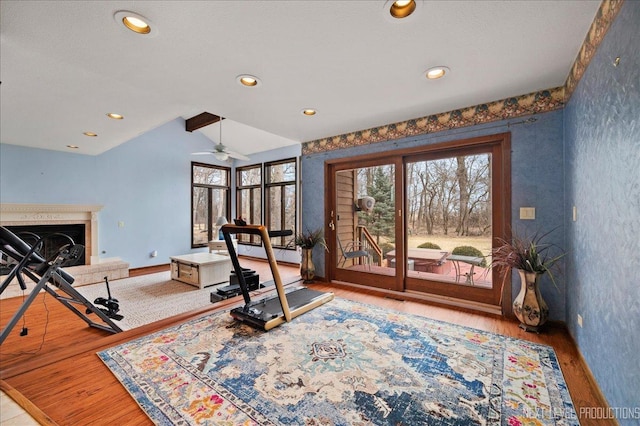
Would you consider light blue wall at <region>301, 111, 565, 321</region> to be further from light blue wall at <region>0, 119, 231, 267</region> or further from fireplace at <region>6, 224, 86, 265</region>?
fireplace at <region>6, 224, 86, 265</region>

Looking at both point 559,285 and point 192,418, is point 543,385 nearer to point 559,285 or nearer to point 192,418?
point 559,285

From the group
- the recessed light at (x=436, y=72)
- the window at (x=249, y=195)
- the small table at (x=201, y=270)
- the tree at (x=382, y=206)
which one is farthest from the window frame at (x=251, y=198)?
the recessed light at (x=436, y=72)

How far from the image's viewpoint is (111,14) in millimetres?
1602

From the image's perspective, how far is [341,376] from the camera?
1.86 metres

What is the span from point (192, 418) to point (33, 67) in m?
3.26

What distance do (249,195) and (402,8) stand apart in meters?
6.62

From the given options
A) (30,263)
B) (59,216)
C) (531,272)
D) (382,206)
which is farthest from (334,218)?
(59,216)

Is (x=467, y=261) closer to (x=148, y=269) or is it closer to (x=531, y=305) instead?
(x=531, y=305)

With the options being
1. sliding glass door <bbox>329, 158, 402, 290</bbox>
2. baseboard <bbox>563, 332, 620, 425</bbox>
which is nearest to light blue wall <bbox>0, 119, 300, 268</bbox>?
sliding glass door <bbox>329, 158, 402, 290</bbox>

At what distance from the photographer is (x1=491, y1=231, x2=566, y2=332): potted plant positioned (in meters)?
2.51

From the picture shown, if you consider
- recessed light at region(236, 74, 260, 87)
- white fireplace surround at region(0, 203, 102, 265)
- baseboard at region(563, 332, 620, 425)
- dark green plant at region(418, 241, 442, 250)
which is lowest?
baseboard at region(563, 332, 620, 425)

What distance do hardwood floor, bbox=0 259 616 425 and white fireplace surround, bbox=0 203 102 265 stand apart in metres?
1.99

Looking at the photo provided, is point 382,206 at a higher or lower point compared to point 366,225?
higher

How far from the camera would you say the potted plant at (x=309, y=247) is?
4.43 metres
